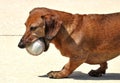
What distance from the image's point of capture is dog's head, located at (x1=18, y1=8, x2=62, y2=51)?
6023 mm

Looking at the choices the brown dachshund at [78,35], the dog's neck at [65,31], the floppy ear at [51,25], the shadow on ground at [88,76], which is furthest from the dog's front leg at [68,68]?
the floppy ear at [51,25]

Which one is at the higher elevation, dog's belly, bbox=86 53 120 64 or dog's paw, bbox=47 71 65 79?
dog's belly, bbox=86 53 120 64

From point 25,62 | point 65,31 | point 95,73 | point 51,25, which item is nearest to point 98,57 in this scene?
point 95,73

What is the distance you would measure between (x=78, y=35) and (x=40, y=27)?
512 mm

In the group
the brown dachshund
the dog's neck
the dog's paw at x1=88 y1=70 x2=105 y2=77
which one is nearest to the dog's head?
the brown dachshund

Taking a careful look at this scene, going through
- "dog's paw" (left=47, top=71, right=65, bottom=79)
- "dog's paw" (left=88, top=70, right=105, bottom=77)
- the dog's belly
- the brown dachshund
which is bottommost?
"dog's paw" (left=47, top=71, right=65, bottom=79)

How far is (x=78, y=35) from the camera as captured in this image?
628cm

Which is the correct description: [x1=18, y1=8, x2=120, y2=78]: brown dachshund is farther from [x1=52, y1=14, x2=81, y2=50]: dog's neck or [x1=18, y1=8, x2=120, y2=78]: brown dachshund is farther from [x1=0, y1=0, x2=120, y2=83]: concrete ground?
[x1=0, y1=0, x2=120, y2=83]: concrete ground

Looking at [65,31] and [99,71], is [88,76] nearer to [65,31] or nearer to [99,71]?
[99,71]

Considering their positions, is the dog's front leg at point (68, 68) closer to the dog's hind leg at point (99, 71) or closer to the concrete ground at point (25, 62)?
the concrete ground at point (25, 62)

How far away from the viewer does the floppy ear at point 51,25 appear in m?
6.07

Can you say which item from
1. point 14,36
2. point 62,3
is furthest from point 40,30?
point 62,3

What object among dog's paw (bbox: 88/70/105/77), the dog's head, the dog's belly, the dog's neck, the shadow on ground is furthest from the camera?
dog's paw (bbox: 88/70/105/77)

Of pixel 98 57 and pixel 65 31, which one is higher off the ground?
pixel 65 31
